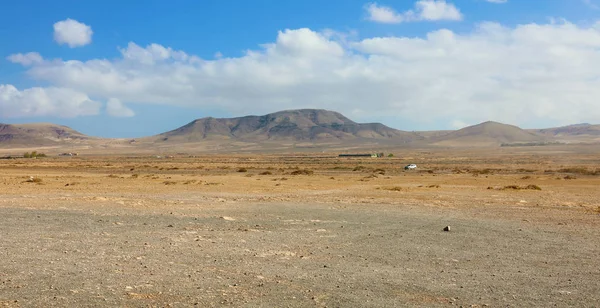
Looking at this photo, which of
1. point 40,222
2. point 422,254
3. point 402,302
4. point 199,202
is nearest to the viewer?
point 402,302

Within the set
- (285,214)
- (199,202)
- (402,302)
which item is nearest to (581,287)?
(402,302)

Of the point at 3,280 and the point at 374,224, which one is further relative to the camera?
the point at 374,224

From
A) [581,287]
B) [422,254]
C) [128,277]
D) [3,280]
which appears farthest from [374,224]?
[3,280]

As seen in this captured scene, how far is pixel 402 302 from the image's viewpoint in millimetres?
8820

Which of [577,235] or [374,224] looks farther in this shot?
[374,224]

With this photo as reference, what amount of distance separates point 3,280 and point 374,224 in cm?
1172

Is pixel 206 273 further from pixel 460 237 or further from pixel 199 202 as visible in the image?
pixel 199 202

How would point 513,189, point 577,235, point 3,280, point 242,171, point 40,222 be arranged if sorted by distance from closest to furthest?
point 3,280 → point 577,235 → point 40,222 → point 513,189 → point 242,171

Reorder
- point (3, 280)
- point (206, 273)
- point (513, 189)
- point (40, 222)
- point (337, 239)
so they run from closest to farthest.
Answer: point (3, 280) → point (206, 273) → point (337, 239) → point (40, 222) → point (513, 189)

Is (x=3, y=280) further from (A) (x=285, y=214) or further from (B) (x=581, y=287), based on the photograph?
(A) (x=285, y=214)

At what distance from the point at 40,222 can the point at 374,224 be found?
10.9 m

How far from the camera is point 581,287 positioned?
32.5 feet

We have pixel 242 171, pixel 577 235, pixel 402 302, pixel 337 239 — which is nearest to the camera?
pixel 402 302

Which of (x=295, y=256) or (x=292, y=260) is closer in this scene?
(x=292, y=260)
